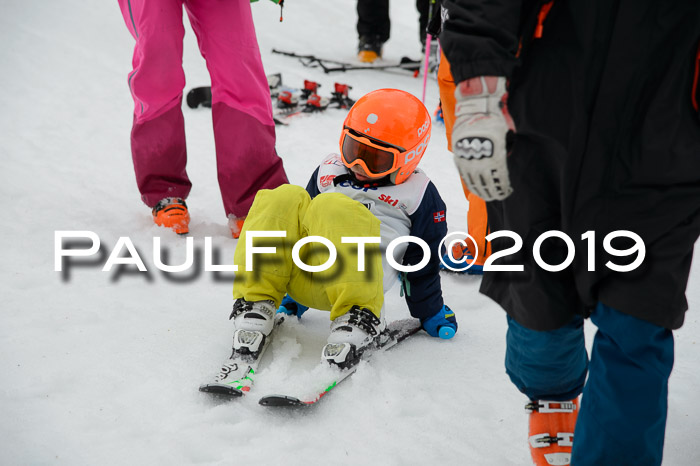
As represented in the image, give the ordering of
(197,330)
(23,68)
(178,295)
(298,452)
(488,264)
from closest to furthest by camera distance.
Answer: (488,264), (298,452), (197,330), (178,295), (23,68)

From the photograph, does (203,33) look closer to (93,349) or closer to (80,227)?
(80,227)

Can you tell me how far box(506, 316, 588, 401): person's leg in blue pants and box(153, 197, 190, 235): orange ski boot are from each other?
1959 millimetres

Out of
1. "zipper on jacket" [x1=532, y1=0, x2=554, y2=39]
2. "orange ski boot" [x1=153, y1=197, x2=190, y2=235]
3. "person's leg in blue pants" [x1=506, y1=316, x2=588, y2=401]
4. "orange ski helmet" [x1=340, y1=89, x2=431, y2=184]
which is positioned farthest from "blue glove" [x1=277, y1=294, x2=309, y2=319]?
"zipper on jacket" [x1=532, y1=0, x2=554, y2=39]

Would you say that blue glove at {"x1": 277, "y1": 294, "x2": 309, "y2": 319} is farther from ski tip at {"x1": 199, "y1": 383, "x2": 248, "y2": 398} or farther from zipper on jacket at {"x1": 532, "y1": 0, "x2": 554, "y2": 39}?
zipper on jacket at {"x1": 532, "y1": 0, "x2": 554, "y2": 39}

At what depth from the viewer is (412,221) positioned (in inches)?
91.0

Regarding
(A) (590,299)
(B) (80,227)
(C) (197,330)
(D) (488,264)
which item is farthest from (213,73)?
(A) (590,299)

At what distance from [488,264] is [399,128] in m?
0.91

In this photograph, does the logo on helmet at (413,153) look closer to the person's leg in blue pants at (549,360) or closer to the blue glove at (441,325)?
the blue glove at (441,325)

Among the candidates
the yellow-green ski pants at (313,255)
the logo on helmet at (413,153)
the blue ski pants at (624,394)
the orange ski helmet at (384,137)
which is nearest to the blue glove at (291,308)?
the yellow-green ski pants at (313,255)

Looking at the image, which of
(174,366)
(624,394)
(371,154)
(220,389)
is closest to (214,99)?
(371,154)

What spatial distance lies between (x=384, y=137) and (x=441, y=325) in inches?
28.7

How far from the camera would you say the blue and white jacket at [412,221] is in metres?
2.27

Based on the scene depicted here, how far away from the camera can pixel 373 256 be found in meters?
2.04

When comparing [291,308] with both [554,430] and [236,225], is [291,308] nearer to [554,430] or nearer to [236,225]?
[236,225]
